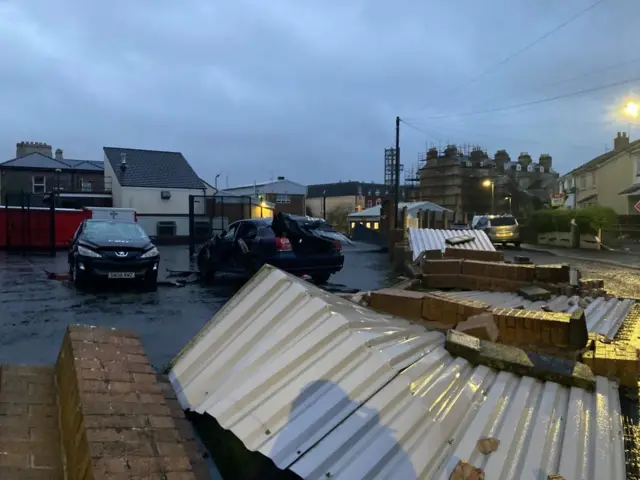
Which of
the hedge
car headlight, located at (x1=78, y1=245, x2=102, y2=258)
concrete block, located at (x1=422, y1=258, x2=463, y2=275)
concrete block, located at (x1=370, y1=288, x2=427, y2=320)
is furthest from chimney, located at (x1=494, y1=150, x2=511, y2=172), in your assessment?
concrete block, located at (x1=370, y1=288, x2=427, y2=320)

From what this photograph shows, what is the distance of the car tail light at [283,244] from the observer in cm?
1072

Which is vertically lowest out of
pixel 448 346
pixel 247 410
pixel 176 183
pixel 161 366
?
pixel 161 366

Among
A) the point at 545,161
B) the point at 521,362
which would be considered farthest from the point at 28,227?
the point at 545,161

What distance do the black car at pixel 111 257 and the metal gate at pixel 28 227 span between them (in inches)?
433

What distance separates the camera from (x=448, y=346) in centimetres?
383

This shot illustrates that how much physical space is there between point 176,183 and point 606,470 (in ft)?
120

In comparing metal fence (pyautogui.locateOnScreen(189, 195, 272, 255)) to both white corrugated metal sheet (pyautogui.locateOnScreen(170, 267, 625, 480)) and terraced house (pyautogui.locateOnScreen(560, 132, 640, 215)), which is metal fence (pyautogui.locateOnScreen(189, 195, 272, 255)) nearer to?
white corrugated metal sheet (pyautogui.locateOnScreen(170, 267, 625, 480))

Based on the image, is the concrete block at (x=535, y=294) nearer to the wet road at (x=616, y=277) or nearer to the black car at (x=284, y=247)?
the wet road at (x=616, y=277)

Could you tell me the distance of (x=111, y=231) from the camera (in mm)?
11758

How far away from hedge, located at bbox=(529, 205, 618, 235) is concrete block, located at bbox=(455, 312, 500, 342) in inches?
1081

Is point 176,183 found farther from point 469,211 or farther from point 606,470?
point 469,211

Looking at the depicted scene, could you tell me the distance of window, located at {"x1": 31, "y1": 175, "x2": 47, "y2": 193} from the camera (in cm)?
3947

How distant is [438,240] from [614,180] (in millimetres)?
36805

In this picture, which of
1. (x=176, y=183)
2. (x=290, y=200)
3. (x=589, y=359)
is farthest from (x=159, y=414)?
(x=290, y=200)
